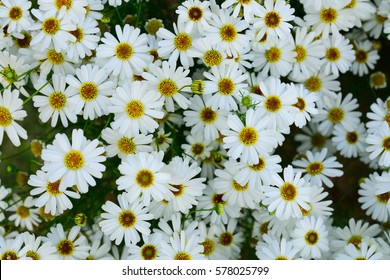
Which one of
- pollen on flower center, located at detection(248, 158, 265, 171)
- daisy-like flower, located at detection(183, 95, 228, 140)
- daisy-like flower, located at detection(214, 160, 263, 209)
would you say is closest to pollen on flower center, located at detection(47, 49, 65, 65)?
daisy-like flower, located at detection(183, 95, 228, 140)

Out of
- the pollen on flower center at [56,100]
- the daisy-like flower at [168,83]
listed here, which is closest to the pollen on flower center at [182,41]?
the daisy-like flower at [168,83]

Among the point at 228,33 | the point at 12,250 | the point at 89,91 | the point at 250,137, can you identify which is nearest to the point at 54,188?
the point at 12,250

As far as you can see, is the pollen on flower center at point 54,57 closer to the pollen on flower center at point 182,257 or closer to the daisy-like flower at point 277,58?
the daisy-like flower at point 277,58

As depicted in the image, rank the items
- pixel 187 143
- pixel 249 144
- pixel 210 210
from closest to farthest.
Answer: pixel 249 144, pixel 210 210, pixel 187 143

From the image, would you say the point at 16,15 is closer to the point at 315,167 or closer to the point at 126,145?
the point at 126,145
